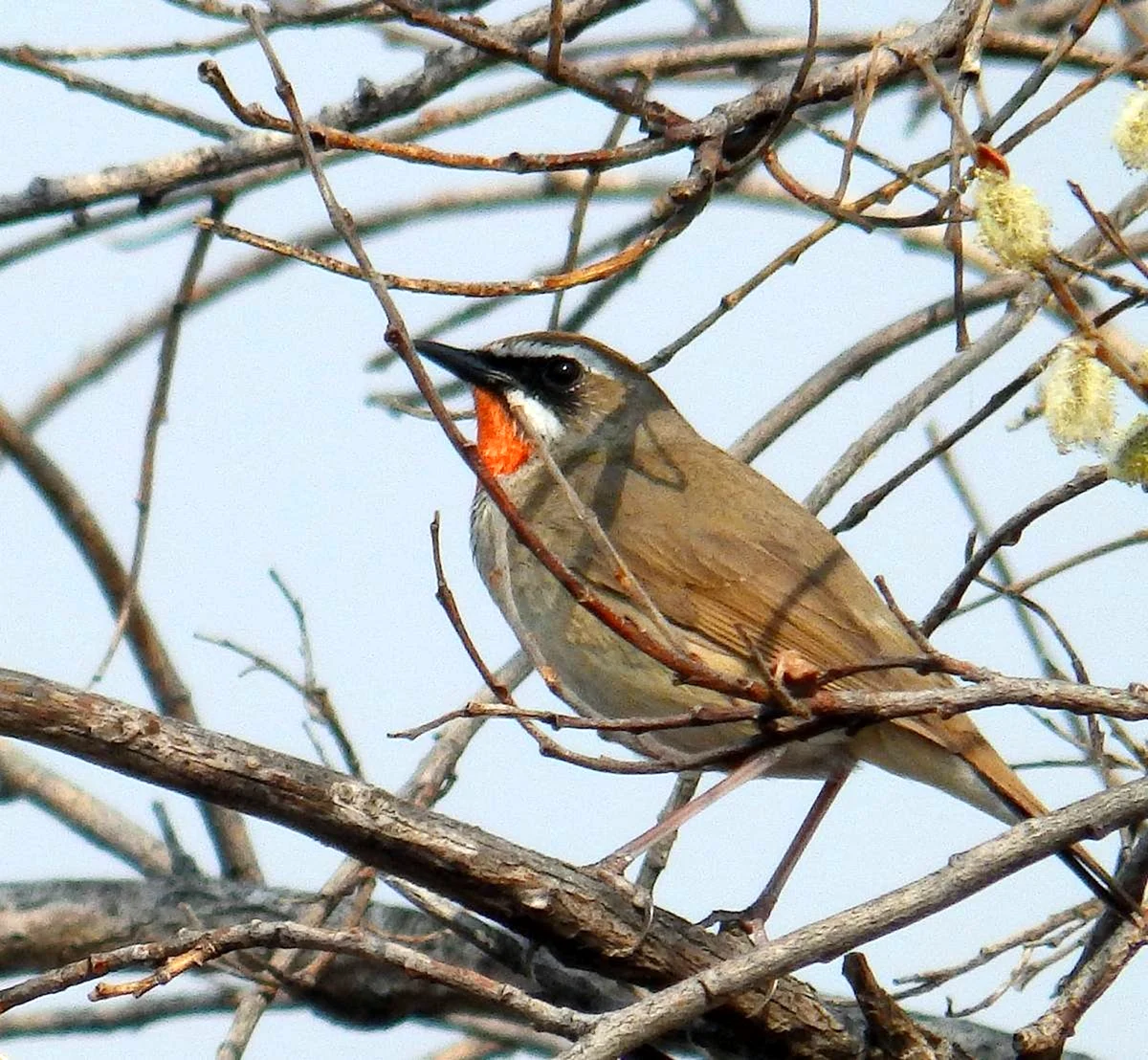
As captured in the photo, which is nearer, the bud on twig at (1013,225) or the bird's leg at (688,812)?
the bud on twig at (1013,225)

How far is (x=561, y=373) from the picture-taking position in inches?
245

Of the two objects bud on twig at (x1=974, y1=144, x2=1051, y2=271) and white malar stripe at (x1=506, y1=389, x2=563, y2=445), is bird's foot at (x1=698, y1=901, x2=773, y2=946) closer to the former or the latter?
white malar stripe at (x1=506, y1=389, x2=563, y2=445)

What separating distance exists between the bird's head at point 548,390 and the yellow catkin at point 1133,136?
321 centimetres

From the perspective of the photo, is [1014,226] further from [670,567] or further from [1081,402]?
[670,567]

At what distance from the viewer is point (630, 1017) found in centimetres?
302

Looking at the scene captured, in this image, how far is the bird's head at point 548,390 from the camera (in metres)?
6.04

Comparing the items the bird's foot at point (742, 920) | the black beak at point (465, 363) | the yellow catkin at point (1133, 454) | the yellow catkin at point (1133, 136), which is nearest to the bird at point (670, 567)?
the black beak at point (465, 363)

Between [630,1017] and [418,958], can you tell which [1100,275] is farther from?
[418,958]

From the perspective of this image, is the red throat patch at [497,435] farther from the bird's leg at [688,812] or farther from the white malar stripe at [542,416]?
the bird's leg at [688,812]

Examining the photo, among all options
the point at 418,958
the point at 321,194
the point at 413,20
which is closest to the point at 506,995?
the point at 418,958

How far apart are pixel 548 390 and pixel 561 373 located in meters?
0.07

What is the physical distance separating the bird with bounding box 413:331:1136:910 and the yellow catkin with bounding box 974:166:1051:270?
6.41 ft

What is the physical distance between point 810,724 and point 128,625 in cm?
327

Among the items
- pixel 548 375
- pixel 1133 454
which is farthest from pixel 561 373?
pixel 1133 454
